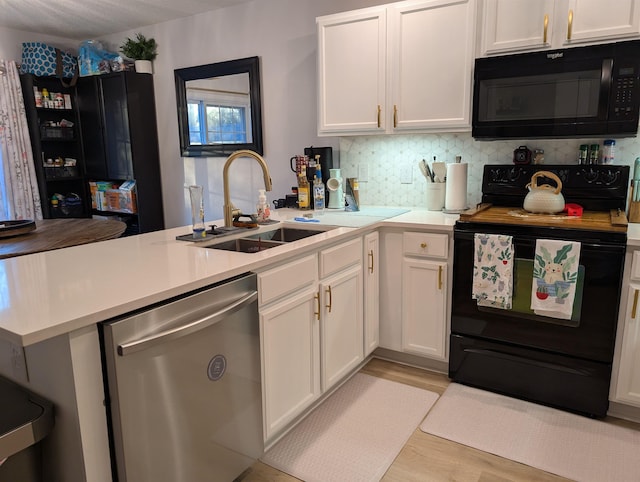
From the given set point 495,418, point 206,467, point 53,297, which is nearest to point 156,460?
point 206,467

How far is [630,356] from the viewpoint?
84.1 inches

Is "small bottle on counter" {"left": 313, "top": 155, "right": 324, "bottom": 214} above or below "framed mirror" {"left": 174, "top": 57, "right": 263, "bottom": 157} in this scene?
below

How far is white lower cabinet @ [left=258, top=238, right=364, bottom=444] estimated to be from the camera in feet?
6.08

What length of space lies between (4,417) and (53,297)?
0.34 m

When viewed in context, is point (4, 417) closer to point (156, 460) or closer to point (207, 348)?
point (156, 460)

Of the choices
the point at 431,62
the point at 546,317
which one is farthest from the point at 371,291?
the point at 431,62

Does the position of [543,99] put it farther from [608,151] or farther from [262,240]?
[262,240]

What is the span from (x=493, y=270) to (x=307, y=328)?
3.30 ft

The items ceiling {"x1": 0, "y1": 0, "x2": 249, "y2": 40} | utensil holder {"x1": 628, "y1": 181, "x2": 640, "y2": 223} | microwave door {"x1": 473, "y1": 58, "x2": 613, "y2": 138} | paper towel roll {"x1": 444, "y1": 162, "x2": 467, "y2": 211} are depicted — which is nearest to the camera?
microwave door {"x1": 473, "y1": 58, "x2": 613, "y2": 138}

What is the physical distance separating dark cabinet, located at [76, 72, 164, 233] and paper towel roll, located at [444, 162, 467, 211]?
114 inches

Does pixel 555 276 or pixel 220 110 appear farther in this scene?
pixel 220 110

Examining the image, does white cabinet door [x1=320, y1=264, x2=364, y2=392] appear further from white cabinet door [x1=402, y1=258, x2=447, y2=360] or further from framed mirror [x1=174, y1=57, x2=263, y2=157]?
framed mirror [x1=174, y1=57, x2=263, y2=157]

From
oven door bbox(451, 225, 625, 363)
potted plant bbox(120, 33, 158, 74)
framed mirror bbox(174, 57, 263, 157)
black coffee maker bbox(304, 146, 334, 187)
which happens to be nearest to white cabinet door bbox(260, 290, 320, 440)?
oven door bbox(451, 225, 625, 363)

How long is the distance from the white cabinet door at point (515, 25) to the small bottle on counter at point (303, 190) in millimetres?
1320
